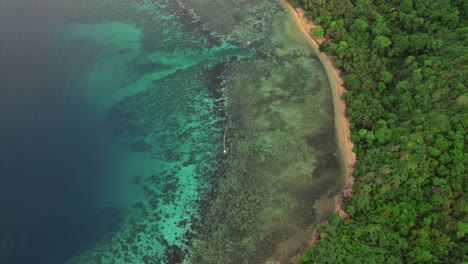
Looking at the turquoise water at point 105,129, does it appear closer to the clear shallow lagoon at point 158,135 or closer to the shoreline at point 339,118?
the clear shallow lagoon at point 158,135

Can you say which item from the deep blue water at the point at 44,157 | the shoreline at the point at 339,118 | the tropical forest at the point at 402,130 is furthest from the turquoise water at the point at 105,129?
the tropical forest at the point at 402,130

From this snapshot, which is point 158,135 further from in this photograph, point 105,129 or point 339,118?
point 339,118

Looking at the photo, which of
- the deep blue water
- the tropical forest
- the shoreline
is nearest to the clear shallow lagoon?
the deep blue water

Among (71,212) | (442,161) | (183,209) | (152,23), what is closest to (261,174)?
(183,209)

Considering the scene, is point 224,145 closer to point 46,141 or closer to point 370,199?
point 370,199

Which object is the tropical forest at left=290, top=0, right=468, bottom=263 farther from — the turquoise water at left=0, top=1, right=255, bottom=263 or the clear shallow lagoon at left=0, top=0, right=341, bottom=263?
the turquoise water at left=0, top=1, right=255, bottom=263
